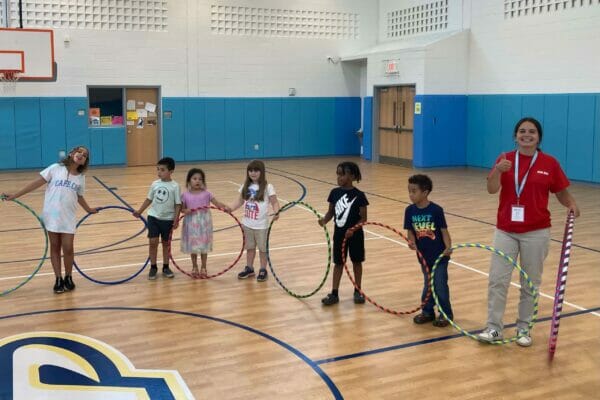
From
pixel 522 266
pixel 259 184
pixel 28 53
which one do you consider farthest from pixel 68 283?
pixel 28 53

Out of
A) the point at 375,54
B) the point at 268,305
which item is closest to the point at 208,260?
the point at 268,305

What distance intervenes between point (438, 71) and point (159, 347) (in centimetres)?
1739

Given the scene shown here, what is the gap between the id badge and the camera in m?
5.70

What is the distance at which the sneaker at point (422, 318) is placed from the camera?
21.9 ft

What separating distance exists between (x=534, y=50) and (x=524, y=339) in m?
15.0

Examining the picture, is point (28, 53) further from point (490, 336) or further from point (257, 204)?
point (490, 336)

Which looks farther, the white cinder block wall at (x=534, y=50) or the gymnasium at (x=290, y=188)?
the white cinder block wall at (x=534, y=50)

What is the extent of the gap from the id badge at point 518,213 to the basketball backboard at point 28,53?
52.5ft

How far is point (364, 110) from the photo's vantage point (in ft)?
80.8

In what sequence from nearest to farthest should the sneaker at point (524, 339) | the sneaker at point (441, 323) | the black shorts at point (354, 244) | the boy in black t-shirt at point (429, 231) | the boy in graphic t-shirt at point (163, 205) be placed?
1. the sneaker at point (524, 339)
2. the boy in black t-shirt at point (429, 231)
3. the sneaker at point (441, 323)
4. the black shorts at point (354, 244)
5. the boy in graphic t-shirt at point (163, 205)

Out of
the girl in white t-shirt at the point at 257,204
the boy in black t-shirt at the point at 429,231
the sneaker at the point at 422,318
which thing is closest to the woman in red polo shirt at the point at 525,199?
the boy in black t-shirt at the point at 429,231

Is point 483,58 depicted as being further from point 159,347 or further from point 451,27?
point 159,347

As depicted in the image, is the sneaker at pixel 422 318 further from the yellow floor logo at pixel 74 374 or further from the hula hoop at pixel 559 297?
the yellow floor logo at pixel 74 374

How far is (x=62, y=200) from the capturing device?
24.7 feet
